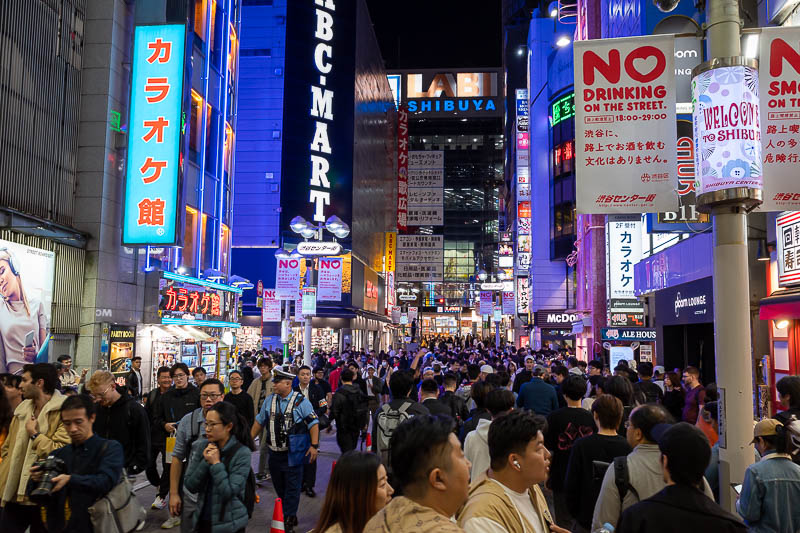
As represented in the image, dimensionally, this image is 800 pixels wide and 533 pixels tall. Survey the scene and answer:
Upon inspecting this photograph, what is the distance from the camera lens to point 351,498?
120 inches

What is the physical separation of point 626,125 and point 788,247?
7.25 m

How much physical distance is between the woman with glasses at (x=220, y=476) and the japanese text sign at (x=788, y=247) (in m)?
10.1

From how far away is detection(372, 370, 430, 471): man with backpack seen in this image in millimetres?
7836

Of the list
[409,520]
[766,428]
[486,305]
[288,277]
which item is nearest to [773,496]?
[766,428]

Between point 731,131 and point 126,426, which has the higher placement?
point 731,131

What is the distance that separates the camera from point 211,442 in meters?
5.28

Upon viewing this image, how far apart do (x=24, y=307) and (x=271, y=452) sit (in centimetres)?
853

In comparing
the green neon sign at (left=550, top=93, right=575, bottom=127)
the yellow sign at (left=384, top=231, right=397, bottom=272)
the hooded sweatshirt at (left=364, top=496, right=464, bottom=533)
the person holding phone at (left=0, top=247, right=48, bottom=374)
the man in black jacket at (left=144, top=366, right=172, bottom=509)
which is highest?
the green neon sign at (left=550, top=93, right=575, bottom=127)

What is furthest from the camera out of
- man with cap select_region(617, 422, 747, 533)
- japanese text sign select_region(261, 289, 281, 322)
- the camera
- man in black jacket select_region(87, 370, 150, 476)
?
japanese text sign select_region(261, 289, 281, 322)

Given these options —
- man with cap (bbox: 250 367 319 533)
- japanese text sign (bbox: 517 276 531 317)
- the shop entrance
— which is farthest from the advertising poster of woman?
japanese text sign (bbox: 517 276 531 317)

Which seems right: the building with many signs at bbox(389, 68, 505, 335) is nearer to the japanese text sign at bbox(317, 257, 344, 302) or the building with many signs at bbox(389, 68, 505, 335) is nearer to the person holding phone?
the japanese text sign at bbox(317, 257, 344, 302)

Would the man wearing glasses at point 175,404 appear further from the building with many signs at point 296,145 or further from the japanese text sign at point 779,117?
the building with many signs at point 296,145

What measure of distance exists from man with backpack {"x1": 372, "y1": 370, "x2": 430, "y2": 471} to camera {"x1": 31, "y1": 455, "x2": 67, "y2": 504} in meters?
3.79

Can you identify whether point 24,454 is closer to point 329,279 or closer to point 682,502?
point 682,502
